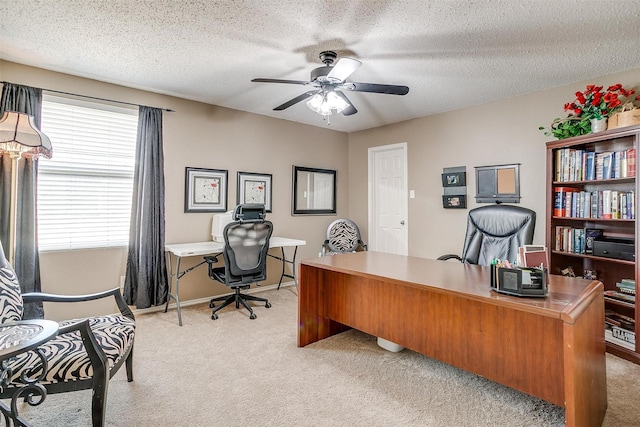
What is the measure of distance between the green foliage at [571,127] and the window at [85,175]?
161 inches

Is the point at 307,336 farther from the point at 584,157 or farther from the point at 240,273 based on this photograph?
the point at 584,157

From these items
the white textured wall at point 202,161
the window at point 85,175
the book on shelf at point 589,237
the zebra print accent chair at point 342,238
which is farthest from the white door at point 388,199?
the window at point 85,175

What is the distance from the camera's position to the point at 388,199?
4.95 meters

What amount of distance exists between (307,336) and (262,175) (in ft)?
7.75

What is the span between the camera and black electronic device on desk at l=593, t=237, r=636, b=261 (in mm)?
2512

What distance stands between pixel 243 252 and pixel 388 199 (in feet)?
8.25

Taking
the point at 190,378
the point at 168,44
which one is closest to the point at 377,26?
the point at 168,44

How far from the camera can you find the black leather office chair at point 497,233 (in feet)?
8.18

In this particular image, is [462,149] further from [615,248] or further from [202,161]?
[202,161]

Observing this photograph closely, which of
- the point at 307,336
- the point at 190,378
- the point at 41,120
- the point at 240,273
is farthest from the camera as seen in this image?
the point at 240,273

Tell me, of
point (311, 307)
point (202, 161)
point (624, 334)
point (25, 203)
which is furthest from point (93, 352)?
point (624, 334)

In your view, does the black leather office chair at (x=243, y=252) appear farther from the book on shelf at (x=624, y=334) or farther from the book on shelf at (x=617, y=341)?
the book on shelf at (x=624, y=334)

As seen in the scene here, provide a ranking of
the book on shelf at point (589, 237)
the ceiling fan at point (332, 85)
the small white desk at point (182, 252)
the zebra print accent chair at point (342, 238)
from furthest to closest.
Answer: the zebra print accent chair at point (342, 238) → the small white desk at point (182, 252) → the book on shelf at point (589, 237) → the ceiling fan at point (332, 85)

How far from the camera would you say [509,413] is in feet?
5.86
